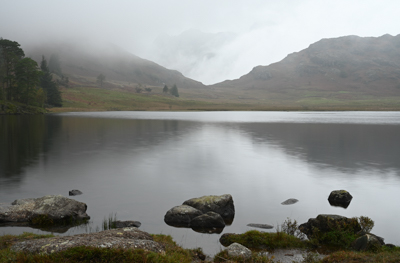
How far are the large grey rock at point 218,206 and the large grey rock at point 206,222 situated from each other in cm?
111

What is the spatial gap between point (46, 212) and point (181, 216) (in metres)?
6.69

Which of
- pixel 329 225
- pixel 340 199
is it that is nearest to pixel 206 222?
pixel 329 225

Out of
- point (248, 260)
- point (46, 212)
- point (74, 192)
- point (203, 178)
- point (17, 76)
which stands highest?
point (17, 76)

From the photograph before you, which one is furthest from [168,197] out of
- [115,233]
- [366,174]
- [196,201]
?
[366,174]

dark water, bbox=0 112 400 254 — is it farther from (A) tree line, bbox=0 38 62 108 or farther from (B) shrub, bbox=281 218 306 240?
(A) tree line, bbox=0 38 62 108

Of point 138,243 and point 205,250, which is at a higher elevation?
point 138,243

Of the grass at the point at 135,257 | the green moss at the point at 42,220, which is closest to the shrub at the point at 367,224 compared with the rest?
the grass at the point at 135,257

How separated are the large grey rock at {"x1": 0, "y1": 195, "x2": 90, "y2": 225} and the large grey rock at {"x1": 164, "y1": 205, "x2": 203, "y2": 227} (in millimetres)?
4262

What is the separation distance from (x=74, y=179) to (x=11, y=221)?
9.88 metres

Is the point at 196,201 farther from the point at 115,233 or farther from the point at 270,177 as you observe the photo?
the point at 270,177

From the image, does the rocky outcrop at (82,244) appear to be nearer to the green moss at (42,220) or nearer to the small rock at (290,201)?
the green moss at (42,220)

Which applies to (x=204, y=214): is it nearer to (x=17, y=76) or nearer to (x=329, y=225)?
(x=329, y=225)

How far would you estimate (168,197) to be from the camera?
2059 centimetres

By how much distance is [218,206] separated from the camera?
55.2 ft
